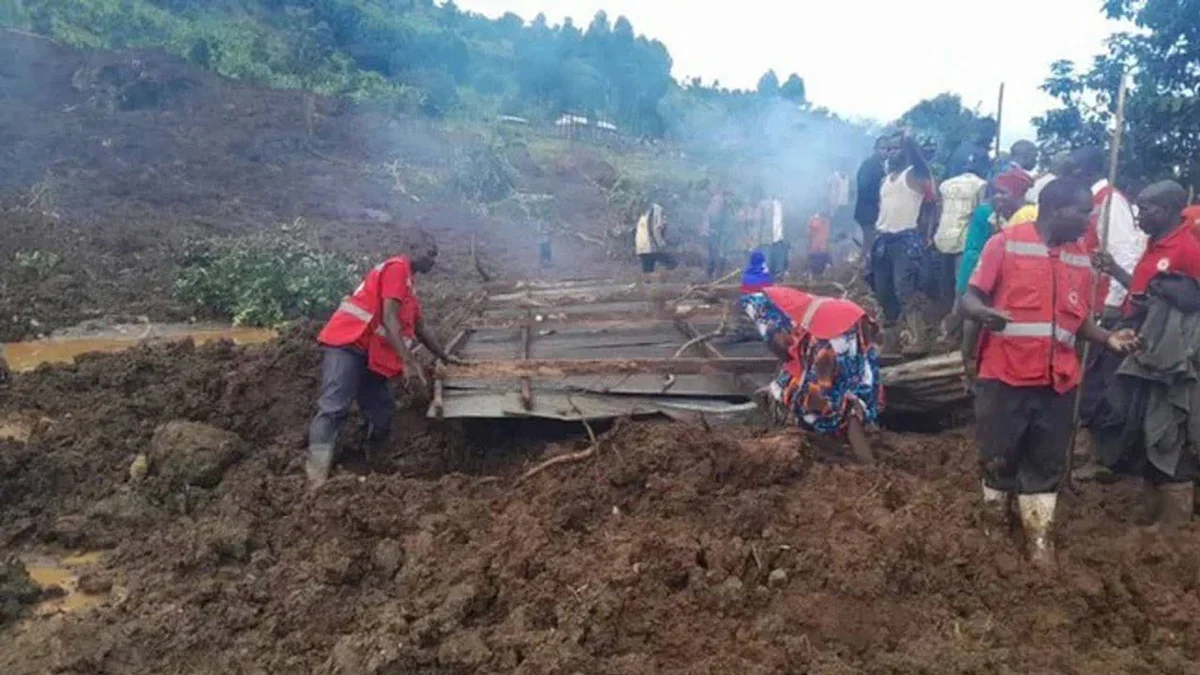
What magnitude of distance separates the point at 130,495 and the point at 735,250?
11.6 meters

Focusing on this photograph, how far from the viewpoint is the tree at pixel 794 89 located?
53.7m

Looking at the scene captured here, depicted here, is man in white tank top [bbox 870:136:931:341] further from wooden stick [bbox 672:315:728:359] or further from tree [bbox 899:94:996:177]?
tree [bbox 899:94:996:177]

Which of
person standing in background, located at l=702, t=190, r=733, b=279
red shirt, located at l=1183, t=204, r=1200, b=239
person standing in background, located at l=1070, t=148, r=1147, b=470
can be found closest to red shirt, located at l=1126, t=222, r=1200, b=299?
red shirt, located at l=1183, t=204, r=1200, b=239

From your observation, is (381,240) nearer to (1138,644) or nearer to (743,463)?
(743,463)

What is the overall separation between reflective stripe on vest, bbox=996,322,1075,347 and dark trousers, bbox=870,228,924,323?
373cm

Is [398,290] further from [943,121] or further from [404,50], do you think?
[404,50]

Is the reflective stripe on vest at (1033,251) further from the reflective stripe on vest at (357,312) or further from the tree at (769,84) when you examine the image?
the tree at (769,84)

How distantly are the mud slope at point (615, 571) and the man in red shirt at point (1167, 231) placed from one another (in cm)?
113

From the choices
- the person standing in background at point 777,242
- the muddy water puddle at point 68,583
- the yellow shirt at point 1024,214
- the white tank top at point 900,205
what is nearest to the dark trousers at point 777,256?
the person standing in background at point 777,242

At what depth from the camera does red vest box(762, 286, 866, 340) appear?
4.95 m

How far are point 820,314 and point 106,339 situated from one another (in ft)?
25.4

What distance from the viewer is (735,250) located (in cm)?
1584

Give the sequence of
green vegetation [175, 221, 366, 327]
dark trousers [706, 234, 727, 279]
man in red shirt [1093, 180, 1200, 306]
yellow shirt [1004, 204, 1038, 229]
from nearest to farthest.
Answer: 1. man in red shirt [1093, 180, 1200, 306]
2. yellow shirt [1004, 204, 1038, 229]
3. green vegetation [175, 221, 366, 327]
4. dark trousers [706, 234, 727, 279]

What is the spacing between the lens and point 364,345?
18.6 feet
